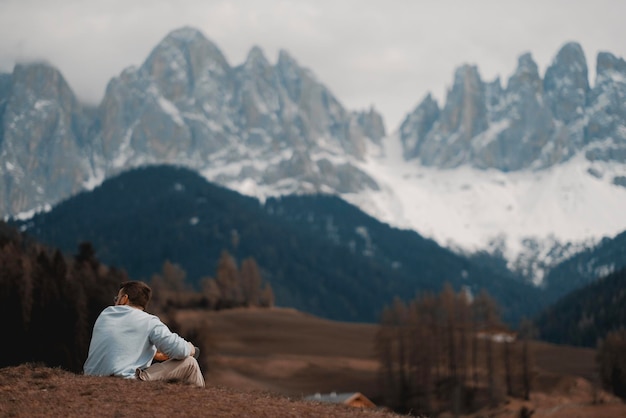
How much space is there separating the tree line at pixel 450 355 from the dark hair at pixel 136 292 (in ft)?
241

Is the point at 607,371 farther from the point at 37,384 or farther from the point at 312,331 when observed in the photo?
the point at 37,384

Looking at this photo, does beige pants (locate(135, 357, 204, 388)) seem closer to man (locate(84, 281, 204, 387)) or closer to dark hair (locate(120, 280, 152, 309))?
man (locate(84, 281, 204, 387))

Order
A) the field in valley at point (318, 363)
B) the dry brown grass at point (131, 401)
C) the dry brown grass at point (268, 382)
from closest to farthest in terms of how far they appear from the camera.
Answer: the dry brown grass at point (131, 401), the dry brown grass at point (268, 382), the field in valley at point (318, 363)

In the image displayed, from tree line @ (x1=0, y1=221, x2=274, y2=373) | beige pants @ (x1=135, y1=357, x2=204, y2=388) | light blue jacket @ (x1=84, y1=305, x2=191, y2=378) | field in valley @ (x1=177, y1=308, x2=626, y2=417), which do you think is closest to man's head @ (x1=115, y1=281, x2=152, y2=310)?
light blue jacket @ (x1=84, y1=305, x2=191, y2=378)

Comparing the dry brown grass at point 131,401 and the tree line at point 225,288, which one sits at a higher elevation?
the tree line at point 225,288

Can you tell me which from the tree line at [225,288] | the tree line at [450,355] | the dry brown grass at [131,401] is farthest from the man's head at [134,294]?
the tree line at [225,288]

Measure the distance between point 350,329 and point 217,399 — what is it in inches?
6298

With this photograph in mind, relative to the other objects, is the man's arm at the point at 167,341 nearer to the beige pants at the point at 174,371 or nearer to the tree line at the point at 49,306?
the beige pants at the point at 174,371

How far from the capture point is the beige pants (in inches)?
734

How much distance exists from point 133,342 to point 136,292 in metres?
0.85

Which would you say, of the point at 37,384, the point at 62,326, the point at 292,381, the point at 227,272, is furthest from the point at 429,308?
the point at 37,384

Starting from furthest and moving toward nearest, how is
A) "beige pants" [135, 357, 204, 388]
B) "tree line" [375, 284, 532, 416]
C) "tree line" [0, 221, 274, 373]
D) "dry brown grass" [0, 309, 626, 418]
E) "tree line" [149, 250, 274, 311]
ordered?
1. "tree line" [149, 250, 274, 311]
2. "tree line" [375, 284, 532, 416]
3. "tree line" [0, 221, 274, 373]
4. "beige pants" [135, 357, 204, 388]
5. "dry brown grass" [0, 309, 626, 418]

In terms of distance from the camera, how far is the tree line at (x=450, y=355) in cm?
9512

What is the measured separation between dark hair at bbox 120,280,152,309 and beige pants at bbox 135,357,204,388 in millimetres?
1327
